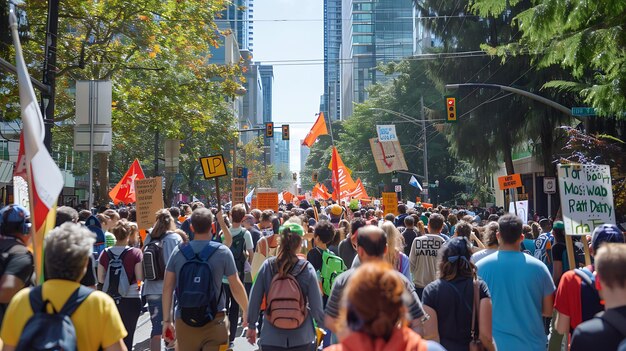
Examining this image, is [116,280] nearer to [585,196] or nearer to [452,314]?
[452,314]

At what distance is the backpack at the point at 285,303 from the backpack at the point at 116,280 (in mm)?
2871

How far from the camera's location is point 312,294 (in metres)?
5.81

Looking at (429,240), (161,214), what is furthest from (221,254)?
(429,240)

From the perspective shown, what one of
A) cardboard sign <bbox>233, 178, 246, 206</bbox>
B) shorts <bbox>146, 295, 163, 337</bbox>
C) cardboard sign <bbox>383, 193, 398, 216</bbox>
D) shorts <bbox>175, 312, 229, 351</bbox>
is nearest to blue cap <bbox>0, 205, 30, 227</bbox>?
shorts <bbox>175, 312, 229, 351</bbox>

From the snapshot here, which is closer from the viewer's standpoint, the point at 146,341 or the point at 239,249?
the point at 239,249

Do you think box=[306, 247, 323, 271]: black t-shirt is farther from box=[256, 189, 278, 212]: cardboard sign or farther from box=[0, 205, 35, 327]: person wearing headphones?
box=[256, 189, 278, 212]: cardboard sign

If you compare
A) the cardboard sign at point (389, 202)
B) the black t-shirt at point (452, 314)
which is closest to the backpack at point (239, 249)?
the black t-shirt at point (452, 314)

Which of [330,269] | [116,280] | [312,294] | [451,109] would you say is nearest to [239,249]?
[116,280]

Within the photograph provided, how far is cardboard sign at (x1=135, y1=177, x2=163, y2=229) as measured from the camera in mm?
12695

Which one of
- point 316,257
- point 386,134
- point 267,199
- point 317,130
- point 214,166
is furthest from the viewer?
point 386,134

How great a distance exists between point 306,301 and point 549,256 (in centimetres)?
590

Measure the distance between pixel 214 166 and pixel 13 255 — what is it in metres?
9.68

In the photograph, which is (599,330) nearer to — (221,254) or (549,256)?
(221,254)

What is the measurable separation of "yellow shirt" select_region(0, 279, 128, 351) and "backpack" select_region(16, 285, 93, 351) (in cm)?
3
